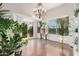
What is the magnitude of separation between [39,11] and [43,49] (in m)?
0.44

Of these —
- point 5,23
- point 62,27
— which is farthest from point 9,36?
point 62,27

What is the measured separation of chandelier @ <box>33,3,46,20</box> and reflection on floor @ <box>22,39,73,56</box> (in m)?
0.28

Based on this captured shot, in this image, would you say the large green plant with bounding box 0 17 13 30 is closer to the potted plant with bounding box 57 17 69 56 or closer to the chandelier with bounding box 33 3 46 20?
the chandelier with bounding box 33 3 46 20

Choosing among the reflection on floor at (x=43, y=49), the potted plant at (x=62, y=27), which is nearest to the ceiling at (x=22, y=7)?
the potted plant at (x=62, y=27)

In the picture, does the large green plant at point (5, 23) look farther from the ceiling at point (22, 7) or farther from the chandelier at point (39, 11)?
the chandelier at point (39, 11)

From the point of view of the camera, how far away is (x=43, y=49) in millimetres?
1967

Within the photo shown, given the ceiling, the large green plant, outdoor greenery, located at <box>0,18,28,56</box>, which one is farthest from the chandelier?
the large green plant

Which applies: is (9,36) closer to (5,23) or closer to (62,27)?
(5,23)

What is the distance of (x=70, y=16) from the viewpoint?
→ 6.41ft

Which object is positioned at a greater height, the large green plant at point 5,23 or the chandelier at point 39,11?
the chandelier at point 39,11

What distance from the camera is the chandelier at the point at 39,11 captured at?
6.46 ft

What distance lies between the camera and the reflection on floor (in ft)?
6.43

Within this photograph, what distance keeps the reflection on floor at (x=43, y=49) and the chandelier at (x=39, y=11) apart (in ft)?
0.91

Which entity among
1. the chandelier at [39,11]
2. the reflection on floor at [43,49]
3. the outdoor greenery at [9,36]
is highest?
the chandelier at [39,11]
